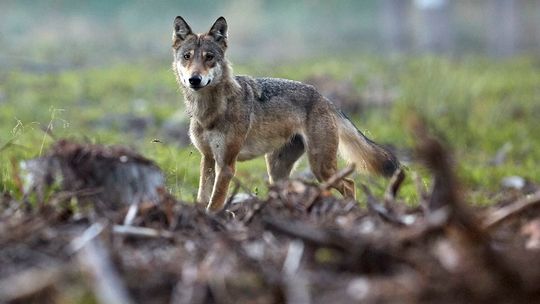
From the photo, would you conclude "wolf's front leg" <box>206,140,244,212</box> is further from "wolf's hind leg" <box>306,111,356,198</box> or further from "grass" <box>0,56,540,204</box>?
"wolf's hind leg" <box>306,111,356,198</box>

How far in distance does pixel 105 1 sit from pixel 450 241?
1253 inches

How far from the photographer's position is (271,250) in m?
4.22

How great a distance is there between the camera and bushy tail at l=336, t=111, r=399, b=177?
809 cm

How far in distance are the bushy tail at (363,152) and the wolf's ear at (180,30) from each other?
1.61m

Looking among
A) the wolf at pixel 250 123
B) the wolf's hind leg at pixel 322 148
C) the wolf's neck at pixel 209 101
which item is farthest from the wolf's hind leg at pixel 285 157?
the wolf's neck at pixel 209 101

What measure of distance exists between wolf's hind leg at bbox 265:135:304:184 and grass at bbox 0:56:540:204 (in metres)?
0.22

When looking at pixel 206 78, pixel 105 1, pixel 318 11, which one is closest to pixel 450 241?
pixel 206 78

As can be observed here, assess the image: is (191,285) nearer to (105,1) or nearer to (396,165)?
(396,165)

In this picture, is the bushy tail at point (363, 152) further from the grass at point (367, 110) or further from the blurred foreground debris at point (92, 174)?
the blurred foreground debris at point (92, 174)

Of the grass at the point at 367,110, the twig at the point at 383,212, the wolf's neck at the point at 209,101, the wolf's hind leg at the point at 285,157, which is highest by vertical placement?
the twig at the point at 383,212

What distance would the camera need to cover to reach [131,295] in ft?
11.9

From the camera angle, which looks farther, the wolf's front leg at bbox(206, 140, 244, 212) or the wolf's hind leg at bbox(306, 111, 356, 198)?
the wolf's hind leg at bbox(306, 111, 356, 198)

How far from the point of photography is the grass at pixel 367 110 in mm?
9953

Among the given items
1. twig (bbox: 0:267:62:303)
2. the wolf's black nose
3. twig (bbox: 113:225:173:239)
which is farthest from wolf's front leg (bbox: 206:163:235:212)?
twig (bbox: 0:267:62:303)
